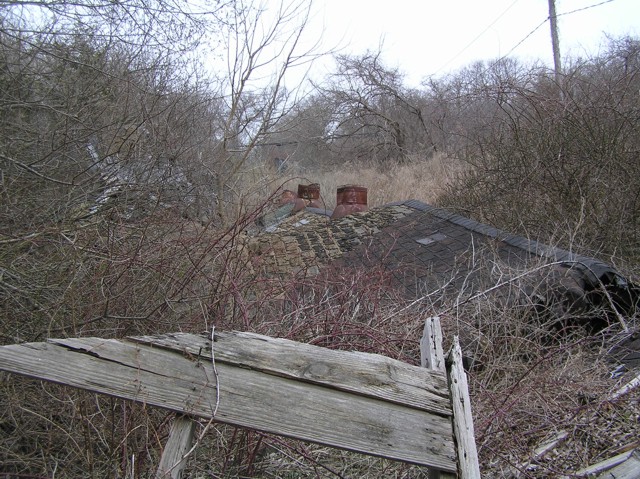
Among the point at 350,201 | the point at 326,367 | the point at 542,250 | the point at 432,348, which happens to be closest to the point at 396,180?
the point at 350,201

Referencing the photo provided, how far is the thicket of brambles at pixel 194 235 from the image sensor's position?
2.64 meters

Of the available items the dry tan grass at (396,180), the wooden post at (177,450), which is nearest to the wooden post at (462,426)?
the wooden post at (177,450)

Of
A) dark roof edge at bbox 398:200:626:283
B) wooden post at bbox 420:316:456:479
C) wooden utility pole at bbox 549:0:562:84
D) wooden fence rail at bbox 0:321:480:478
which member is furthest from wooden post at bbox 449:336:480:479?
wooden utility pole at bbox 549:0:562:84

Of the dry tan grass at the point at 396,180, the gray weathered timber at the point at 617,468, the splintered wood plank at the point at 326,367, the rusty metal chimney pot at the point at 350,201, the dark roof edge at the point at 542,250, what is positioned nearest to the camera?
the splintered wood plank at the point at 326,367

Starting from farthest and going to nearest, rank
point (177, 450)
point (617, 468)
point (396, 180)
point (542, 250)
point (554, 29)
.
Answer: point (396, 180)
point (554, 29)
point (542, 250)
point (617, 468)
point (177, 450)

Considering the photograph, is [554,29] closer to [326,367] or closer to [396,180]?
[396,180]

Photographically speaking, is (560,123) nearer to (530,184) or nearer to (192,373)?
(530,184)

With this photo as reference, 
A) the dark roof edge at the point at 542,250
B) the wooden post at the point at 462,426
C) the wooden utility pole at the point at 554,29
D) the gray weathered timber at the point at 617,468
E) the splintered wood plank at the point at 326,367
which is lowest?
the gray weathered timber at the point at 617,468

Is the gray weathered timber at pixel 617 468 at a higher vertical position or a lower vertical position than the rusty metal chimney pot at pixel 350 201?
lower

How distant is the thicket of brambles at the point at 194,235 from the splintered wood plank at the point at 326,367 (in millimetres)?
647

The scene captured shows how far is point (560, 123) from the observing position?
748cm

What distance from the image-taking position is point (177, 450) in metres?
1.51

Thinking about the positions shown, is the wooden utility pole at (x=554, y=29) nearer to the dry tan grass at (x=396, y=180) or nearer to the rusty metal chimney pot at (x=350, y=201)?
the dry tan grass at (x=396, y=180)

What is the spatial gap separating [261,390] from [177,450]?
0.97 feet
